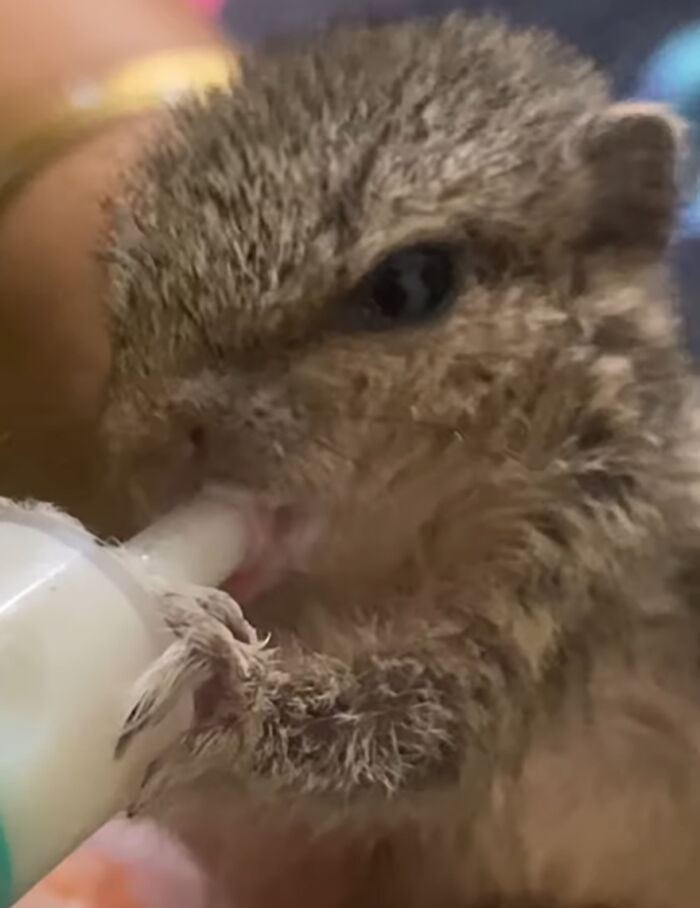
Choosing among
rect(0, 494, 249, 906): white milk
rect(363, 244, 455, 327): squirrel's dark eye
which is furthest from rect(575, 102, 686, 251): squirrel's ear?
rect(0, 494, 249, 906): white milk

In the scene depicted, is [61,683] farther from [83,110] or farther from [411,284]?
[83,110]

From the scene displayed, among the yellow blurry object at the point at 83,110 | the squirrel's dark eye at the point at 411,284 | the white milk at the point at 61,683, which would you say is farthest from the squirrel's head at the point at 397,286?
the yellow blurry object at the point at 83,110

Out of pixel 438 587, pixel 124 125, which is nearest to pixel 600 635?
pixel 438 587

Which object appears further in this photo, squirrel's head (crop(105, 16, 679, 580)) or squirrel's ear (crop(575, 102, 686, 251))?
squirrel's ear (crop(575, 102, 686, 251))

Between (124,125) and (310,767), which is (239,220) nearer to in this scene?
(310,767)

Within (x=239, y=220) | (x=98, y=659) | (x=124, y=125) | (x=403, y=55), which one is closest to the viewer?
(x=98, y=659)

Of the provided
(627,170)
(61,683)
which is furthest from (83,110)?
(61,683)

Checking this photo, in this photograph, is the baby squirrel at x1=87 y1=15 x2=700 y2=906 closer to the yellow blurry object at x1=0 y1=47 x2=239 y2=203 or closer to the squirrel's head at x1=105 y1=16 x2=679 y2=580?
the squirrel's head at x1=105 y1=16 x2=679 y2=580
